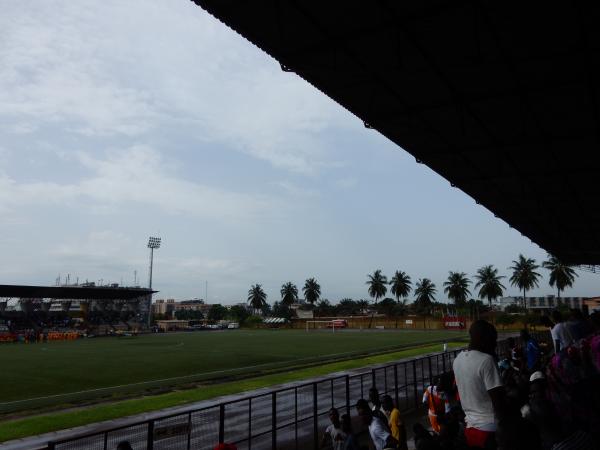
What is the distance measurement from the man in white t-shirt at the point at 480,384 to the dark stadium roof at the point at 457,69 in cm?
534

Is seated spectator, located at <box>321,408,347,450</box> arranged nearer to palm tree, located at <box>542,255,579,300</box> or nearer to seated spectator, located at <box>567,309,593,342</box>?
seated spectator, located at <box>567,309,593,342</box>

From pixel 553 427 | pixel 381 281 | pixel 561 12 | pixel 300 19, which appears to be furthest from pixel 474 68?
pixel 381 281

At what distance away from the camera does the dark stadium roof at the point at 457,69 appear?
25.3 ft

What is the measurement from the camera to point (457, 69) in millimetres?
9578

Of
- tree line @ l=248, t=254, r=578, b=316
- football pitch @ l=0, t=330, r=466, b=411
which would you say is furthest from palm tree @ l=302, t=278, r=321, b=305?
football pitch @ l=0, t=330, r=466, b=411

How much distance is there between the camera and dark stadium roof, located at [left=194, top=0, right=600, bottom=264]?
7.72 m

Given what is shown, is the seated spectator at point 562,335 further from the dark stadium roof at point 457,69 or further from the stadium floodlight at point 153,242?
the stadium floodlight at point 153,242

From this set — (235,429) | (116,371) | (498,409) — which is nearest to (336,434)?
(498,409)

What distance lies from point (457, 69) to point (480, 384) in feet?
23.0

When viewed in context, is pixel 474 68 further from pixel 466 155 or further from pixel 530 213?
pixel 530 213

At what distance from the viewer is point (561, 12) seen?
298 inches

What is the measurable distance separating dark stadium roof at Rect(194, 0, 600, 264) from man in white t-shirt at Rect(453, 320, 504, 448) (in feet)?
17.5

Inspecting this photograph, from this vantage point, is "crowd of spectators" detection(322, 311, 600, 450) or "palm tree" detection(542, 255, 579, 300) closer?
"crowd of spectators" detection(322, 311, 600, 450)

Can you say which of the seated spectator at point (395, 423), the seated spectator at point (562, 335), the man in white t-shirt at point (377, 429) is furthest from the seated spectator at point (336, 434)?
the seated spectator at point (562, 335)
